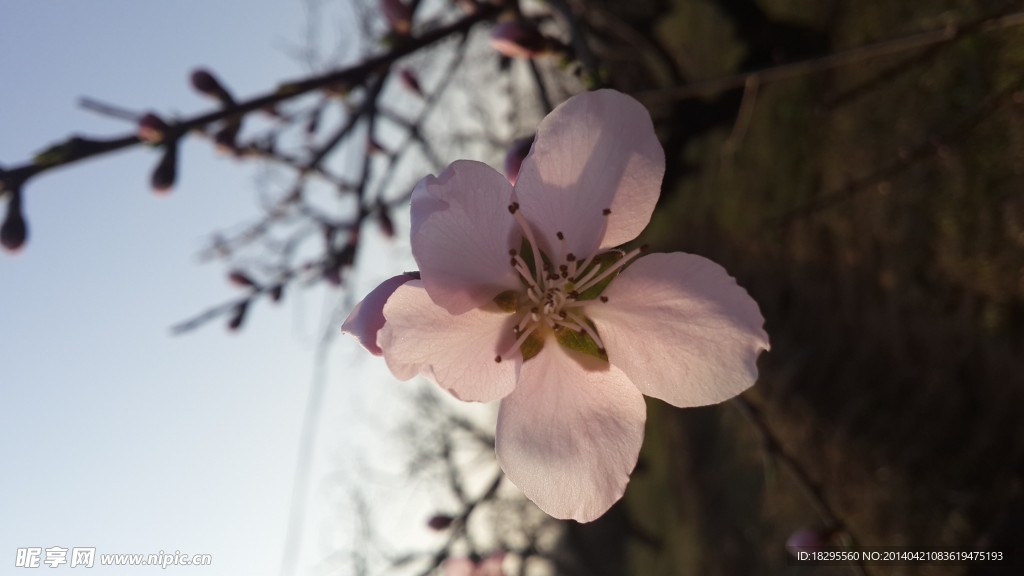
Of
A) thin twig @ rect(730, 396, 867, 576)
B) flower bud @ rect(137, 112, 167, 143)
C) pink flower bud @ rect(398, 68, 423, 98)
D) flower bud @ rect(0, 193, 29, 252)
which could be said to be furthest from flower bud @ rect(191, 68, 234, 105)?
thin twig @ rect(730, 396, 867, 576)

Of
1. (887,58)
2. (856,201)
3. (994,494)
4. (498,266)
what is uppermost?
(498,266)

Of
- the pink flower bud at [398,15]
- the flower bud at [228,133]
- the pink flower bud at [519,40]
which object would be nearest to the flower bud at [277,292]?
the flower bud at [228,133]

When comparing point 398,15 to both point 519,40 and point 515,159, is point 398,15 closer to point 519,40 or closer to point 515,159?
point 519,40

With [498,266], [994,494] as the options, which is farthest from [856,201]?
[498,266]

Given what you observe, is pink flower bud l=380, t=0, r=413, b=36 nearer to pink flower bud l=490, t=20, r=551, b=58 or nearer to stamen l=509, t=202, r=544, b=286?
pink flower bud l=490, t=20, r=551, b=58

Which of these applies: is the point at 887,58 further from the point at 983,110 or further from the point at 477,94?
the point at 477,94

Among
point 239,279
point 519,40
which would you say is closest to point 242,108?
point 519,40
